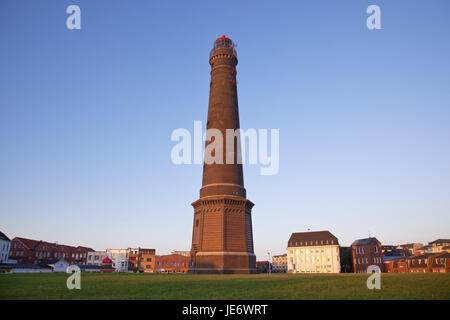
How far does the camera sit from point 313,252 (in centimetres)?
9488

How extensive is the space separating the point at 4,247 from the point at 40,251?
1486 centimetres

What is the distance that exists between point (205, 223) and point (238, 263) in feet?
23.7

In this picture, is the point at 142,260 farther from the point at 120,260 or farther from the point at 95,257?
the point at 95,257

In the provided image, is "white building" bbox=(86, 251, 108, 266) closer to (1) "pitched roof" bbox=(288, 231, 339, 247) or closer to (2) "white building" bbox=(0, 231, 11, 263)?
Result: (2) "white building" bbox=(0, 231, 11, 263)

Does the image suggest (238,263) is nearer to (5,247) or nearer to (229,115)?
(229,115)

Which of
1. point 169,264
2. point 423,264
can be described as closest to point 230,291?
point 423,264

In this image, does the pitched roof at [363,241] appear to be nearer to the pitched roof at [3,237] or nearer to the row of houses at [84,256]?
the row of houses at [84,256]

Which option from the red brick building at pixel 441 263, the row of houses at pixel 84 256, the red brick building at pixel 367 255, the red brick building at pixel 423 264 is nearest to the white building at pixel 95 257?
the row of houses at pixel 84 256
